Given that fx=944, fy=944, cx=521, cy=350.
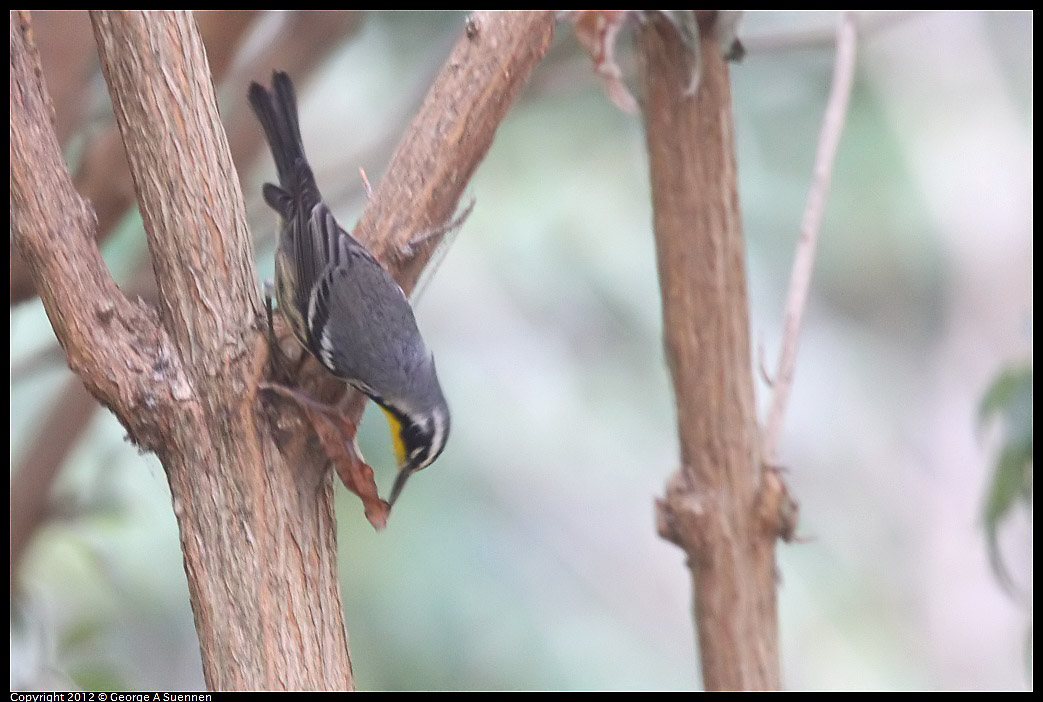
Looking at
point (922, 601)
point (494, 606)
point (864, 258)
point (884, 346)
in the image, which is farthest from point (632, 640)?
point (864, 258)

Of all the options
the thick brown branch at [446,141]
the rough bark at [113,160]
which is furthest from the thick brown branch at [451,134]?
the rough bark at [113,160]

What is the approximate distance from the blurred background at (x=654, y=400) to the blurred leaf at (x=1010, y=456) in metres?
3.01

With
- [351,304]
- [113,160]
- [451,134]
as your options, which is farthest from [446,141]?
[113,160]

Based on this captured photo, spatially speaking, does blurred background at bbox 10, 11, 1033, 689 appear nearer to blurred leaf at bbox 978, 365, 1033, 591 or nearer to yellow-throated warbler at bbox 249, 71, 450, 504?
yellow-throated warbler at bbox 249, 71, 450, 504

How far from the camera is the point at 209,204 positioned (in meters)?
1.32

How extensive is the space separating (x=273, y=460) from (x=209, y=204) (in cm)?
37

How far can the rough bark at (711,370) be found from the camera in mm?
1893

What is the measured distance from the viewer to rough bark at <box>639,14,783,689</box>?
189 centimetres

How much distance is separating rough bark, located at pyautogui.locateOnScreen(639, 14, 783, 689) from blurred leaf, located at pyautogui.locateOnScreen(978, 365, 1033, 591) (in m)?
0.48

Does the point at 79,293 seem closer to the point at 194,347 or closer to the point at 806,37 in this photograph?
the point at 194,347

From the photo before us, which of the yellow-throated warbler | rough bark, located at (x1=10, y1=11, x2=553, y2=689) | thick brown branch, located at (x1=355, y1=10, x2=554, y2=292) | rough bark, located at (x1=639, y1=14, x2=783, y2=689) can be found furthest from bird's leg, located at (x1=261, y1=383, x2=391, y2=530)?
rough bark, located at (x1=639, y1=14, x2=783, y2=689)

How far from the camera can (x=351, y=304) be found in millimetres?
1671

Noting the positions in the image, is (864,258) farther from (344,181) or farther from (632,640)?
(344,181)

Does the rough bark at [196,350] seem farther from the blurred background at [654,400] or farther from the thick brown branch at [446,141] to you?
the blurred background at [654,400]
